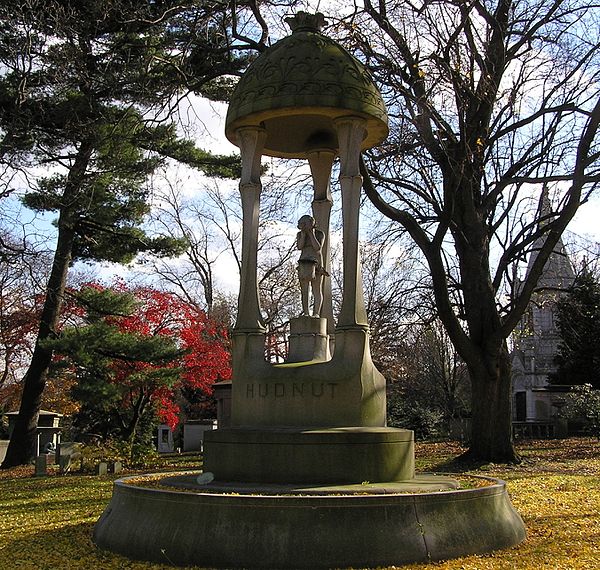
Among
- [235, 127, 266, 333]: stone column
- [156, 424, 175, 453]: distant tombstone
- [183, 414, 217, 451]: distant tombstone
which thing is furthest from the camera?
[156, 424, 175, 453]: distant tombstone

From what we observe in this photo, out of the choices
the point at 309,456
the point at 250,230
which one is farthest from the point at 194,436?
the point at 309,456

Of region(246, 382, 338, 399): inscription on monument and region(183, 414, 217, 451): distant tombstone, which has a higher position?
region(246, 382, 338, 399): inscription on monument

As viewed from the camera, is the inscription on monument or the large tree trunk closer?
the inscription on monument

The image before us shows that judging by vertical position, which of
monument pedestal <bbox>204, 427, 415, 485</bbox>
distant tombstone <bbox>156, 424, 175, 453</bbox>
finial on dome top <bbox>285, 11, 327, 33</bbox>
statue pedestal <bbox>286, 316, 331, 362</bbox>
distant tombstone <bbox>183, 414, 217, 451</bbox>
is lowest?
distant tombstone <bbox>156, 424, 175, 453</bbox>

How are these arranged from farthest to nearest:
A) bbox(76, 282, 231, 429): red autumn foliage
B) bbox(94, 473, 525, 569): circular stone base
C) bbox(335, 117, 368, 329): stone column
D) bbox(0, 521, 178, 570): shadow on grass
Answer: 1. bbox(76, 282, 231, 429): red autumn foliage
2. bbox(335, 117, 368, 329): stone column
3. bbox(0, 521, 178, 570): shadow on grass
4. bbox(94, 473, 525, 569): circular stone base

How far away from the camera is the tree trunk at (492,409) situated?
59.2 ft

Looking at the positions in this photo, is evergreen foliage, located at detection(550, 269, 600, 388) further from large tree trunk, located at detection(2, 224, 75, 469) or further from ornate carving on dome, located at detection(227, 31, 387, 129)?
ornate carving on dome, located at detection(227, 31, 387, 129)

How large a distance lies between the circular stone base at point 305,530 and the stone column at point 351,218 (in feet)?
8.88

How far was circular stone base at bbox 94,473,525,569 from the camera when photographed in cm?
677

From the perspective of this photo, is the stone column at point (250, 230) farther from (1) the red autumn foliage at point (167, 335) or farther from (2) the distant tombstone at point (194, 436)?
(2) the distant tombstone at point (194, 436)

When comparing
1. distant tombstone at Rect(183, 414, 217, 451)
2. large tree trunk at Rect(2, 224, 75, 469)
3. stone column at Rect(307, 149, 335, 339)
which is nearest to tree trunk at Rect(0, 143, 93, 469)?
large tree trunk at Rect(2, 224, 75, 469)

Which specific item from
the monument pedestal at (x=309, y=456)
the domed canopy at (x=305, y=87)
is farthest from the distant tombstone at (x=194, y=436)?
the monument pedestal at (x=309, y=456)

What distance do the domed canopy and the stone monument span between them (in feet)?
0.07

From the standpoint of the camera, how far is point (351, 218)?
9898 mm
